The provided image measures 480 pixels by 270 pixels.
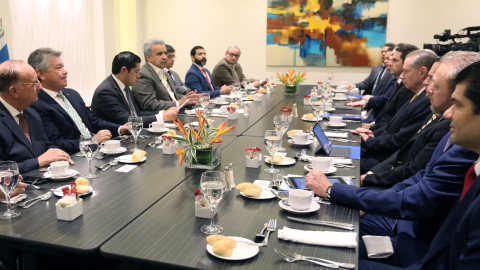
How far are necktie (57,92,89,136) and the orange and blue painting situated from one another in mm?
5679

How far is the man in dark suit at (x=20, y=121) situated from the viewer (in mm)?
2365

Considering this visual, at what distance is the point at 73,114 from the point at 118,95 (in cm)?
50

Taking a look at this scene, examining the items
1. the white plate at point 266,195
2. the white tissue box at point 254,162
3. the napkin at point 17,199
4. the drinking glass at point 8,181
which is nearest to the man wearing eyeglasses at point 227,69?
the white tissue box at point 254,162

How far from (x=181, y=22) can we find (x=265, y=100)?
14.4 ft

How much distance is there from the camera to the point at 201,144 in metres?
2.23

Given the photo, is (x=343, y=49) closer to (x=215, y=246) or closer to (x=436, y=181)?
(x=436, y=181)

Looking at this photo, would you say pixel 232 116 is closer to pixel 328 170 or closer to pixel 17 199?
pixel 328 170

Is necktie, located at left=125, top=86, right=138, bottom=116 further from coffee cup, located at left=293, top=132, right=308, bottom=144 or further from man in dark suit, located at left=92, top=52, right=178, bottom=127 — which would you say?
coffee cup, located at left=293, top=132, right=308, bottom=144

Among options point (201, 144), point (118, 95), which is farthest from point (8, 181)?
point (118, 95)

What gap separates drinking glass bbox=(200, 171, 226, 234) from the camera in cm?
151

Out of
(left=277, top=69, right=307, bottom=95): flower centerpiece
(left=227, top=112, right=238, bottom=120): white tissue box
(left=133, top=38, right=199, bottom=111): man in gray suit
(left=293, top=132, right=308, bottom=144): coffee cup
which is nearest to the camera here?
(left=293, top=132, right=308, bottom=144): coffee cup

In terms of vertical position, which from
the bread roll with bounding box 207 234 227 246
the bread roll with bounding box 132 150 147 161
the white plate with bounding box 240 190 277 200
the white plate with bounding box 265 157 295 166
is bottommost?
the white plate with bounding box 240 190 277 200

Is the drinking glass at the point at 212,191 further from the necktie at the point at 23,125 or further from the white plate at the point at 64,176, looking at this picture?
the necktie at the point at 23,125

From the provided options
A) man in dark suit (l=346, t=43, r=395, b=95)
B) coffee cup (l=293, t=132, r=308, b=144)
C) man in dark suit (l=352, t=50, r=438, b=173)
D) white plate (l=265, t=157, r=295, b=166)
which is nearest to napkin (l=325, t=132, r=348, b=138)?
man in dark suit (l=352, t=50, r=438, b=173)
